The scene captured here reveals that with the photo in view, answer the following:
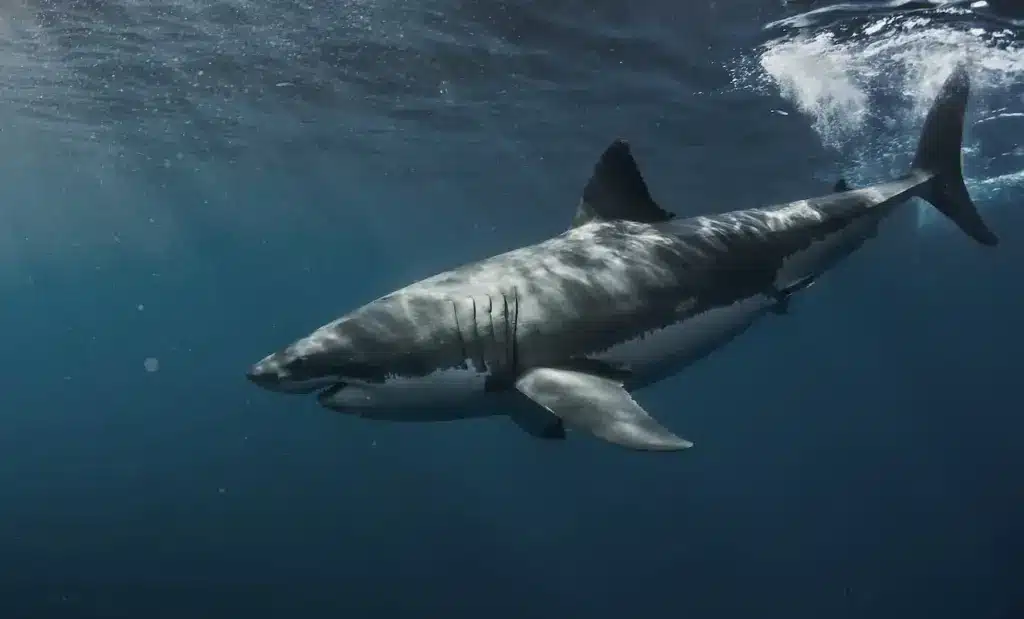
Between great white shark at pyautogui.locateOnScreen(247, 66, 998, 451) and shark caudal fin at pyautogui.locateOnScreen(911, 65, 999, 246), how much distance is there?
0.93m

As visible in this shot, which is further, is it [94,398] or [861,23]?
[94,398]

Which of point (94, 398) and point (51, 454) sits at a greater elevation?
point (51, 454)

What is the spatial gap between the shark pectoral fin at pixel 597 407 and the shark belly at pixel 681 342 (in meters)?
0.57

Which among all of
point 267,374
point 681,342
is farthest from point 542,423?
point 267,374

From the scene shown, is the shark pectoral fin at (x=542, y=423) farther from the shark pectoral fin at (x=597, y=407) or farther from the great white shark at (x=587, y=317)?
the shark pectoral fin at (x=597, y=407)

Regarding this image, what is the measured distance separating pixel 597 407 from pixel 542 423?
0.65 meters

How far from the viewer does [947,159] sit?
24.1 feet

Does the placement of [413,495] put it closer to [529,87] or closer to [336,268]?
[529,87]

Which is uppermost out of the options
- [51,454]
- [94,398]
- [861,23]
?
[861,23]

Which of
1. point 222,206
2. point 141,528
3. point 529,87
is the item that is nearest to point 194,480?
point 141,528

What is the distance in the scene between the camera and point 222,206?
181 feet

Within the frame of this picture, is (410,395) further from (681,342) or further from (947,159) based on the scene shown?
(947,159)

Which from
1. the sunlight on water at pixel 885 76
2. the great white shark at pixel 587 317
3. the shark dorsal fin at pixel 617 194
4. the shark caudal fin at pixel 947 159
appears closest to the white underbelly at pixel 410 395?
the great white shark at pixel 587 317

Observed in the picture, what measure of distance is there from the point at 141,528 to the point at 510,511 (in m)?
13.6
